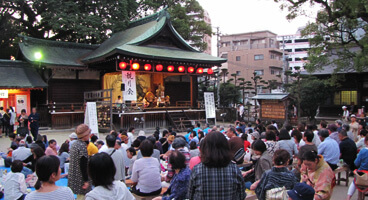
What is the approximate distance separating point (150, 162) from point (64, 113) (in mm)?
13956

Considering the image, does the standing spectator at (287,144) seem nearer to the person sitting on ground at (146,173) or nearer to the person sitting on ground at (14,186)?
the person sitting on ground at (146,173)

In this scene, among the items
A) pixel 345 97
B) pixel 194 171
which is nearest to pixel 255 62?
pixel 345 97

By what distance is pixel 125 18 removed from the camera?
74.2 ft

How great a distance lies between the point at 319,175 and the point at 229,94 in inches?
825

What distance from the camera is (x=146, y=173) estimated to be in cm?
440

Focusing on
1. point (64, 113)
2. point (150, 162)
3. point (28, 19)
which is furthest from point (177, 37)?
point (150, 162)

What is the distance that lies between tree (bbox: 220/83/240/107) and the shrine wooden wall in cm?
700

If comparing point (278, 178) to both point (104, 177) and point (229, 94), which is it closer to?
point (104, 177)

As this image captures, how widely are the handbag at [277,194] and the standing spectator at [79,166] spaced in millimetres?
2489

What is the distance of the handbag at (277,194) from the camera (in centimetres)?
322

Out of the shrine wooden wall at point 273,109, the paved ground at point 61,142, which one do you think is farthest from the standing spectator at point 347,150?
the shrine wooden wall at point 273,109

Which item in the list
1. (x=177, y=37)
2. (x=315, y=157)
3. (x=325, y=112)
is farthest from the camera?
(x=325, y=112)

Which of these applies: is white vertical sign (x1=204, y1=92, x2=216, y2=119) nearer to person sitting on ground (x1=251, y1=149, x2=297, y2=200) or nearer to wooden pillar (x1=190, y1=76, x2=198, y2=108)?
wooden pillar (x1=190, y1=76, x2=198, y2=108)

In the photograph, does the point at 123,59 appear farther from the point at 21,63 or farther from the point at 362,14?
the point at 362,14
